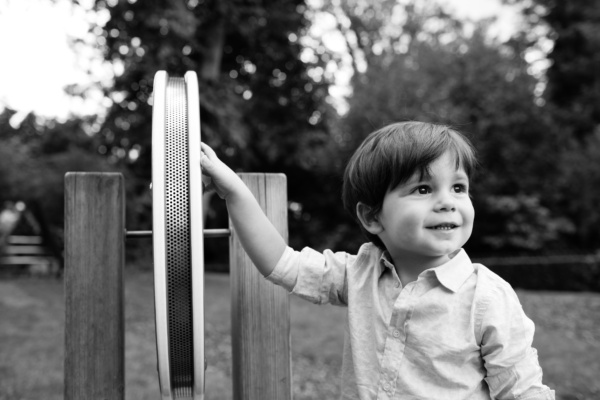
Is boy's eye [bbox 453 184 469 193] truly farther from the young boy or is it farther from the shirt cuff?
the shirt cuff

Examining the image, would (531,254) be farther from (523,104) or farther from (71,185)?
(71,185)

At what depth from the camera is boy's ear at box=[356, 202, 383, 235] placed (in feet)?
6.57

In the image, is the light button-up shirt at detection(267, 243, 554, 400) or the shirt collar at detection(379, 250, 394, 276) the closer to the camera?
the light button-up shirt at detection(267, 243, 554, 400)

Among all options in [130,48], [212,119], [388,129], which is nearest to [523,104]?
[212,119]

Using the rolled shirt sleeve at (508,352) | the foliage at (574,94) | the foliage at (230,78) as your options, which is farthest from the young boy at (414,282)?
the foliage at (574,94)

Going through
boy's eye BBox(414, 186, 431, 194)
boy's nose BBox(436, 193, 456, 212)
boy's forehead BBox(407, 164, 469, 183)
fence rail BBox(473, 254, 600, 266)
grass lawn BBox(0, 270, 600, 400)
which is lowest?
grass lawn BBox(0, 270, 600, 400)

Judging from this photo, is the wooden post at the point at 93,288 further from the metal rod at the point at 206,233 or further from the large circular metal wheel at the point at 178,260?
the large circular metal wheel at the point at 178,260

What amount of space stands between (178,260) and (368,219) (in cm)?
79

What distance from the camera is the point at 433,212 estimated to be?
5.90 ft

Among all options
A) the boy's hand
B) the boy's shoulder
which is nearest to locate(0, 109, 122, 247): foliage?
the boy's hand

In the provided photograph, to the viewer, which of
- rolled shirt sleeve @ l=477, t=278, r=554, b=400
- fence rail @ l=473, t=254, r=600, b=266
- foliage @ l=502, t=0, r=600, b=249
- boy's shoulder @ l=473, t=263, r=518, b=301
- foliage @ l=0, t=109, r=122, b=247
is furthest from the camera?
foliage @ l=502, t=0, r=600, b=249

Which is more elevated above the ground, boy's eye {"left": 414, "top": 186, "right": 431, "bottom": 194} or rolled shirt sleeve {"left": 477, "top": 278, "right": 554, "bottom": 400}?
boy's eye {"left": 414, "top": 186, "right": 431, "bottom": 194}

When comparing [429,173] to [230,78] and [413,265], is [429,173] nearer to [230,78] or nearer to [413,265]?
[413,265]

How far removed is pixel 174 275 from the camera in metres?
1.45
